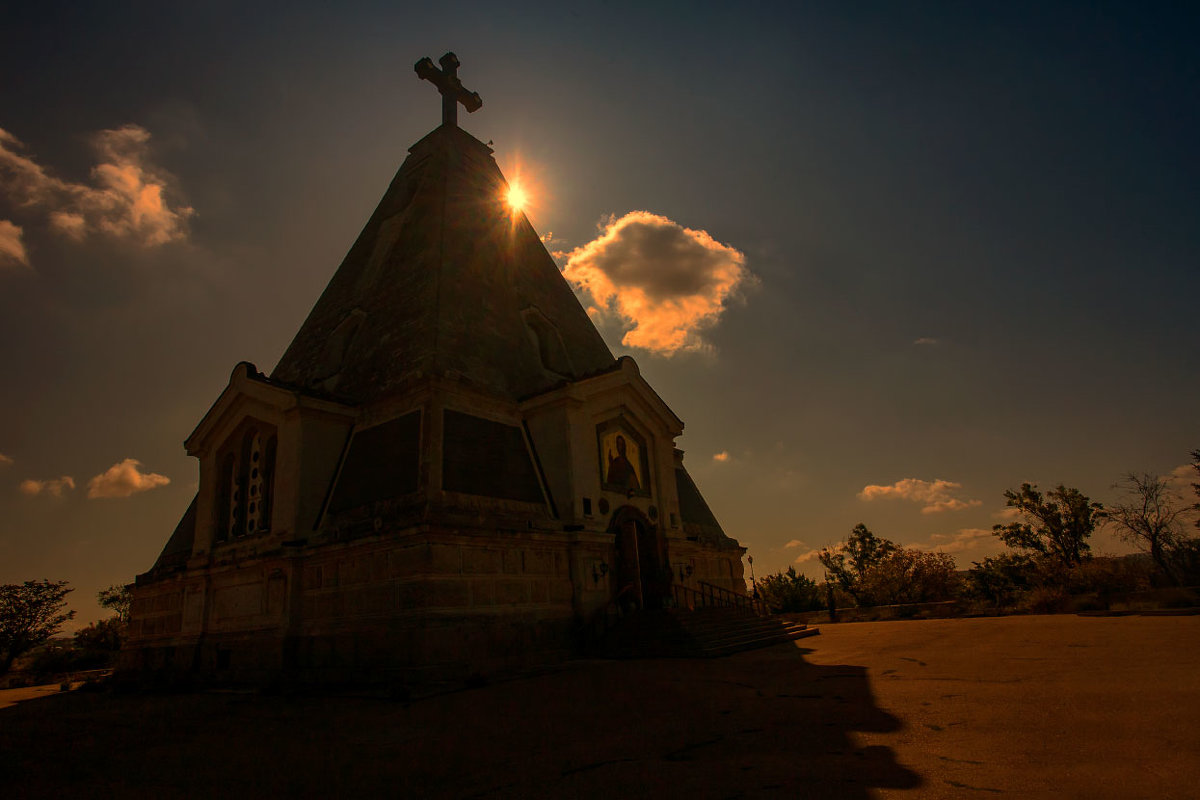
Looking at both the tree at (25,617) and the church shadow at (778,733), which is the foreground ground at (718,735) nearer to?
the church shadow at (778,733)

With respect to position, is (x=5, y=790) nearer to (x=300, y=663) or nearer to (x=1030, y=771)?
(x=300, y=663)

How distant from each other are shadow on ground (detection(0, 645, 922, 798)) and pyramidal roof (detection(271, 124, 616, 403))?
296 inches

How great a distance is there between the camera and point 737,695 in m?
8.52

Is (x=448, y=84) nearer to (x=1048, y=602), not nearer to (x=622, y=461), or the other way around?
(x=622, y=461)

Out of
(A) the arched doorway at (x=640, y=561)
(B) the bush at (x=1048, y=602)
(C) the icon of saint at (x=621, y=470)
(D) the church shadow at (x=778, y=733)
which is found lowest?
(D) the church shadow at (x=778, y=733)

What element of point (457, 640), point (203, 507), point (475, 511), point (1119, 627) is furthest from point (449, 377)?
point (1119, 627)

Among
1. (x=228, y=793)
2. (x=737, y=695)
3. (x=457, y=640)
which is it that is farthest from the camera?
(x=457, y=640)

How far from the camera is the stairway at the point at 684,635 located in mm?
13234

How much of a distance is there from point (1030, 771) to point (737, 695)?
4.38 m

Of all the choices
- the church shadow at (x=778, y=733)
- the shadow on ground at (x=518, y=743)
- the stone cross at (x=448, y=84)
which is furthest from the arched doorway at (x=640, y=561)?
the stone cross at (x=448, y=84)

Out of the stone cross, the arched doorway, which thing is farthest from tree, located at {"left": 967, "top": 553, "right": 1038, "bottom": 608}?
the stone cross

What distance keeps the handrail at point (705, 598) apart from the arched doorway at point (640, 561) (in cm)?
55

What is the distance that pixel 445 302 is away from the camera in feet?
54.2

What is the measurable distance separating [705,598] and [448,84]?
22.1 m
